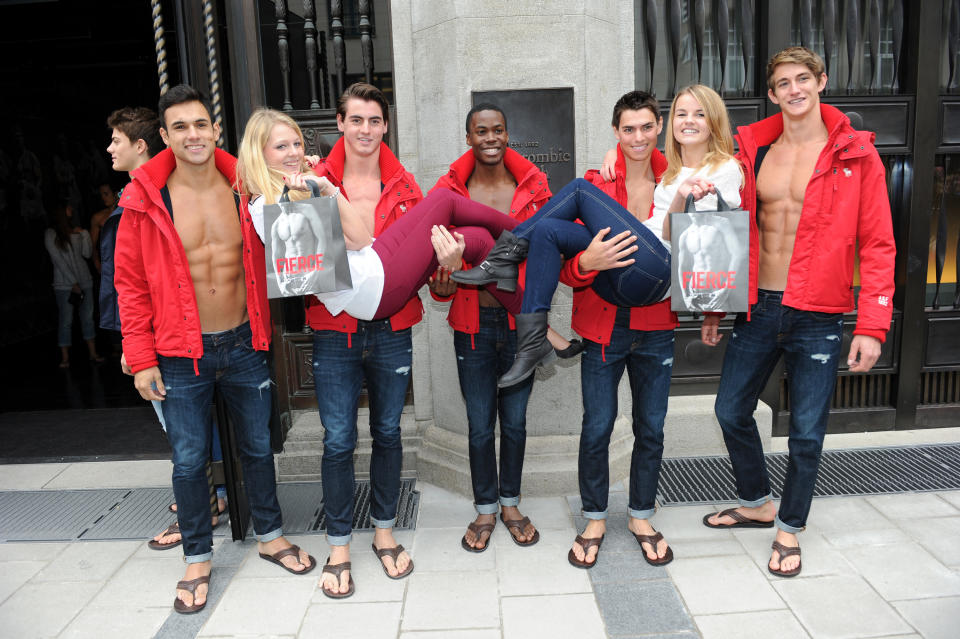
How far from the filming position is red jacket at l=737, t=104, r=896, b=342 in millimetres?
3354

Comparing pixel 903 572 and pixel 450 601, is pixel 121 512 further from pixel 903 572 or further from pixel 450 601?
pixel 903 572

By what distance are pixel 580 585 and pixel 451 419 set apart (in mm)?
1747

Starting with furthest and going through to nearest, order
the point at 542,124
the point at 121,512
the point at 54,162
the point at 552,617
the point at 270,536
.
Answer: the point at 54,162 < the point at 121,512 < the point at 542,124 < the point at 270,536 < the point at 552,617

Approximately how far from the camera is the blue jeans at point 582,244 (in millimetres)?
3326

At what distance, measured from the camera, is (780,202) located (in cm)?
357

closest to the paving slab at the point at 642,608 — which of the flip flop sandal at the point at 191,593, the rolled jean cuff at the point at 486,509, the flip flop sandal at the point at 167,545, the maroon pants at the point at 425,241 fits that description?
the rolled jean cuff at the point at 486,509

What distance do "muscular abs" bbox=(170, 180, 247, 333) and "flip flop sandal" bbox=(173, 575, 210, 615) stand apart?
1.35 meters

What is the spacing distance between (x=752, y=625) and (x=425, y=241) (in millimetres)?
2425

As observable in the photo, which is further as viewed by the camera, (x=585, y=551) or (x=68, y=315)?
(x=68, y=315)

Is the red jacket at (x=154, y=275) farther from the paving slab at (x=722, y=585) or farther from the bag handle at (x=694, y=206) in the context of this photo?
the paving slab at (x=722, y=585)

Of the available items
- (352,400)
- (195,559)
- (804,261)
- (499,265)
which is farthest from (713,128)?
(195,559)

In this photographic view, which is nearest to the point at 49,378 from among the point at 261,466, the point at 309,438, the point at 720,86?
the point at 309,438

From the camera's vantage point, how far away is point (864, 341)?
A: 3402 mm

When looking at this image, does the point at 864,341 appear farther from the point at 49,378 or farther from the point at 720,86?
the point at 49,378
